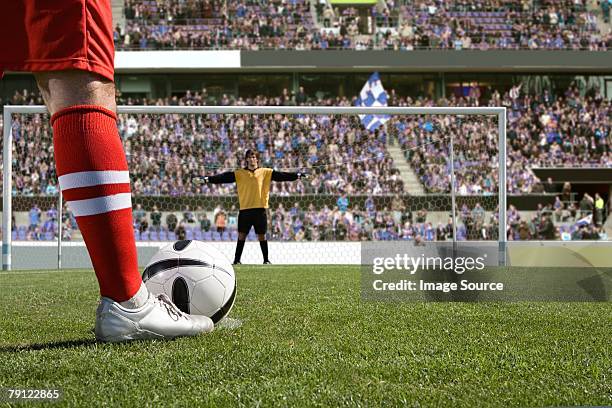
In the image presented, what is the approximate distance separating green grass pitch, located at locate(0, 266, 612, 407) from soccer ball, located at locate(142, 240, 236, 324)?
0.18 meters

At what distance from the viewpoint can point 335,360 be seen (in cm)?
252

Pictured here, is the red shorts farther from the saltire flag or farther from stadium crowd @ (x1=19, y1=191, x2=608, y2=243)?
the saltire flag

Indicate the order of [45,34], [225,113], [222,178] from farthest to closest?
[222,178], [225,113], [45,34]

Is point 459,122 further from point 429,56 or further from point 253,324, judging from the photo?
point 429,56

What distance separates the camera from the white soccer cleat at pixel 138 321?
104 inches

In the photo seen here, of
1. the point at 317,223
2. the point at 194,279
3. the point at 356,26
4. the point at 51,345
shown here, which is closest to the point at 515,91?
the point at 356,26

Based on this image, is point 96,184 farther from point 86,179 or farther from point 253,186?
point 253,186

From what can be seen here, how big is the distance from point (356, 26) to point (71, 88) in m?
30.9

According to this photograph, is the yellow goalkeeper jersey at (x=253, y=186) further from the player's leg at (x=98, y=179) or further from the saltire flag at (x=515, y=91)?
the saltire flag at (x=515, y=91)

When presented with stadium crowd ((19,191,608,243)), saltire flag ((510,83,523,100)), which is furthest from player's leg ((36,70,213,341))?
saltire flag ((510,83,523,100))

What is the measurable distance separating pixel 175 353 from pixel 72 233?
38.6 ft

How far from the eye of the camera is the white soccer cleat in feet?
8.64

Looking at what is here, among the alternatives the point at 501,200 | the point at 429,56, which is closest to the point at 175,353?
the point at 501,200

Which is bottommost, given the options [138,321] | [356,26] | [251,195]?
[138,321]
